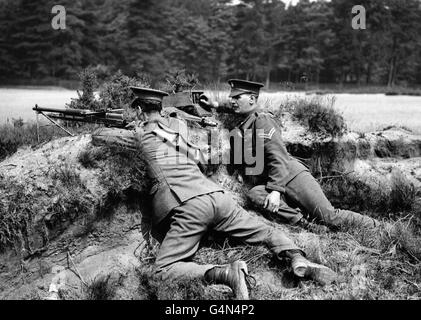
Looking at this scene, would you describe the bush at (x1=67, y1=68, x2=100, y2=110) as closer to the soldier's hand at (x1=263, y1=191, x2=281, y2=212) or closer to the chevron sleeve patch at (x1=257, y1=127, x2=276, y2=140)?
the chevron sleeve patch at (x1=257, y1=127, x2=276, y2=140)

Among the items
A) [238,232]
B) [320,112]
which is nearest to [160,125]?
[238,232]

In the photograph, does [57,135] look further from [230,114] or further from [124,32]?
[124,32]

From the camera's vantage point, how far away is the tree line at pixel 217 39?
3672 centimetres

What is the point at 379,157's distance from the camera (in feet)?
21.3

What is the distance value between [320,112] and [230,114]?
1.33 m

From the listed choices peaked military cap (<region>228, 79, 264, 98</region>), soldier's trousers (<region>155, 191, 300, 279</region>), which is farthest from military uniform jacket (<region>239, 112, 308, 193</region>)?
soldier's trousers (<region>155, 191, 300, 279</region>)

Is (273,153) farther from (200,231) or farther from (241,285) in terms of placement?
(241,285)

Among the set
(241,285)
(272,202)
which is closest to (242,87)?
(272,202)

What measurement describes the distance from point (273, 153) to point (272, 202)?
0.59m

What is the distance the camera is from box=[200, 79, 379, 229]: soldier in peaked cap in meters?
4.63

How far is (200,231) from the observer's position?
3.74m

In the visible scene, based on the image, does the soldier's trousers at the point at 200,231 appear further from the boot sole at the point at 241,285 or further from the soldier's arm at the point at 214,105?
the soldier's arm at the point at 214,105

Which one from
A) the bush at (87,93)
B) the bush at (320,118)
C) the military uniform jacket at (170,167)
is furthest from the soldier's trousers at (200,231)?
the bush at (87,93)

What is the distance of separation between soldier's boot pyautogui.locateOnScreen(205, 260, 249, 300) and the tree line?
3253cm
